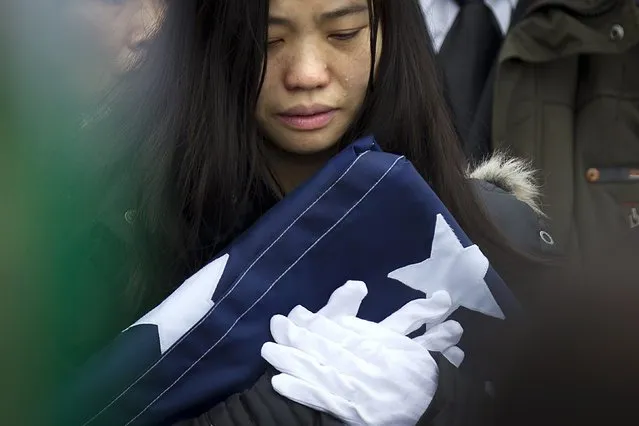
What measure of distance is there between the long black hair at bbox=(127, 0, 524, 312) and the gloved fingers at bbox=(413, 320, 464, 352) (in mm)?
254

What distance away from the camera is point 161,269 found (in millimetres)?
1080

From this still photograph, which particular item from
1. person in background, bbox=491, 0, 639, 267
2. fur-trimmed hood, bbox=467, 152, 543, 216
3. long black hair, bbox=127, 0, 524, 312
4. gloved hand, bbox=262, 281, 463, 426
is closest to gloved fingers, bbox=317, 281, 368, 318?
gloved hand, bbox=262, 281, 463, 426

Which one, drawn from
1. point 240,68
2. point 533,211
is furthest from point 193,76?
point 533,211

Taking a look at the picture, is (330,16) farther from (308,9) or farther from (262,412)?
(262,412)

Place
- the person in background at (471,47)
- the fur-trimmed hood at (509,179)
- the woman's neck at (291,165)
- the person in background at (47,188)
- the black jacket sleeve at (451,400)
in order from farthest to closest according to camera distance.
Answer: the person in background at (471,47)
the fur-trimmed hood at (509,179)
the woman's neck at (291,165)
the black jacket sleeve at (451,400)
the person in background at (47,188)

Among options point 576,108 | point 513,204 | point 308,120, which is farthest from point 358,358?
point 576,108

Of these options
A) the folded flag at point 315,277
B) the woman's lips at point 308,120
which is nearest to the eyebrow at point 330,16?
the woman's lips at point 308,120

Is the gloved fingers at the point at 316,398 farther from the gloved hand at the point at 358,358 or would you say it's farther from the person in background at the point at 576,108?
the person in background at the point at 576,108

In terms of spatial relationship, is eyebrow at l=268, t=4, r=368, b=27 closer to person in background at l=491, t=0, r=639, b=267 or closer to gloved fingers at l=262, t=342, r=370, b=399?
gloved fingers at l=262, t=342, r=370, b=399

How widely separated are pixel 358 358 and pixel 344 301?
0.21 feet

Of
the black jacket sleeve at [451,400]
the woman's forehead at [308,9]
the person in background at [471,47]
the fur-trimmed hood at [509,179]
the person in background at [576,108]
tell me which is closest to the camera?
the black jacket sleeve at [451,400]

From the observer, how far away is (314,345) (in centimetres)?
90

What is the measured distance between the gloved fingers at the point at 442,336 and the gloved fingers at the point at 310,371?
0.30 ft

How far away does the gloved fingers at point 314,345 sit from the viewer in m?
0.89
